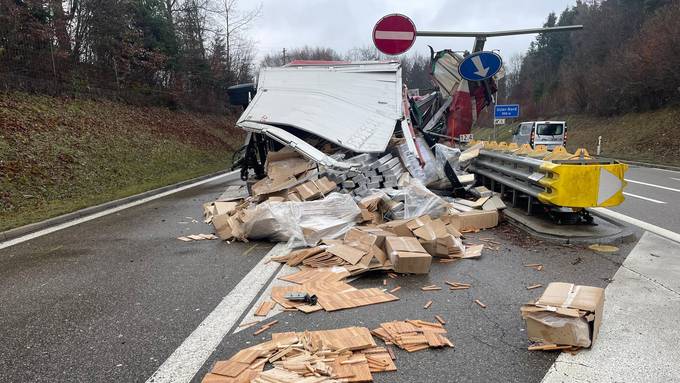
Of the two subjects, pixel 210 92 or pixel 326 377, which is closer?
pixel 326 377

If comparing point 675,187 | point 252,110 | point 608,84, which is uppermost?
point 608,84

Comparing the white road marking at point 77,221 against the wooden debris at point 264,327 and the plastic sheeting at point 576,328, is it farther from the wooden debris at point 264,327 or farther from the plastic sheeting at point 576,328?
the plastic sheeting at point 576,328

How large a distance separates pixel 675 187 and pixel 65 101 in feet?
66.1

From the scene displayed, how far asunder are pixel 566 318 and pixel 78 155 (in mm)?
14165

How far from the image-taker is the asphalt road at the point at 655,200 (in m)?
6.95

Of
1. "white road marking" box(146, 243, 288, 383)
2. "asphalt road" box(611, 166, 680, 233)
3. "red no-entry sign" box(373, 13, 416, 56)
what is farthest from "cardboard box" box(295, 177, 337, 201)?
"asphalt road" box(611, 166, 680, 233)

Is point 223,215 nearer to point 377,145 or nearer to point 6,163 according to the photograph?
point 377,145

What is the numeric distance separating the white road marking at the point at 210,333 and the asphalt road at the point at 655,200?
5.88 meters

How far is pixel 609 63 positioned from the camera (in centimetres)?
3184

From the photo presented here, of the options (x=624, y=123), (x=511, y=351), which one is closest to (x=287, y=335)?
(x=511, y=351)

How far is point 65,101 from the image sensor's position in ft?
55.1

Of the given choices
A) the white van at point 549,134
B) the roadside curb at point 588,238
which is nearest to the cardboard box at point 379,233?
the roadside curb at point 588,238

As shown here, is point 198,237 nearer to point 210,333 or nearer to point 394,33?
point 210,333

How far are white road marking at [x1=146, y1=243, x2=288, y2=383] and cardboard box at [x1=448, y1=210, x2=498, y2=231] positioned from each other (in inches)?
115
